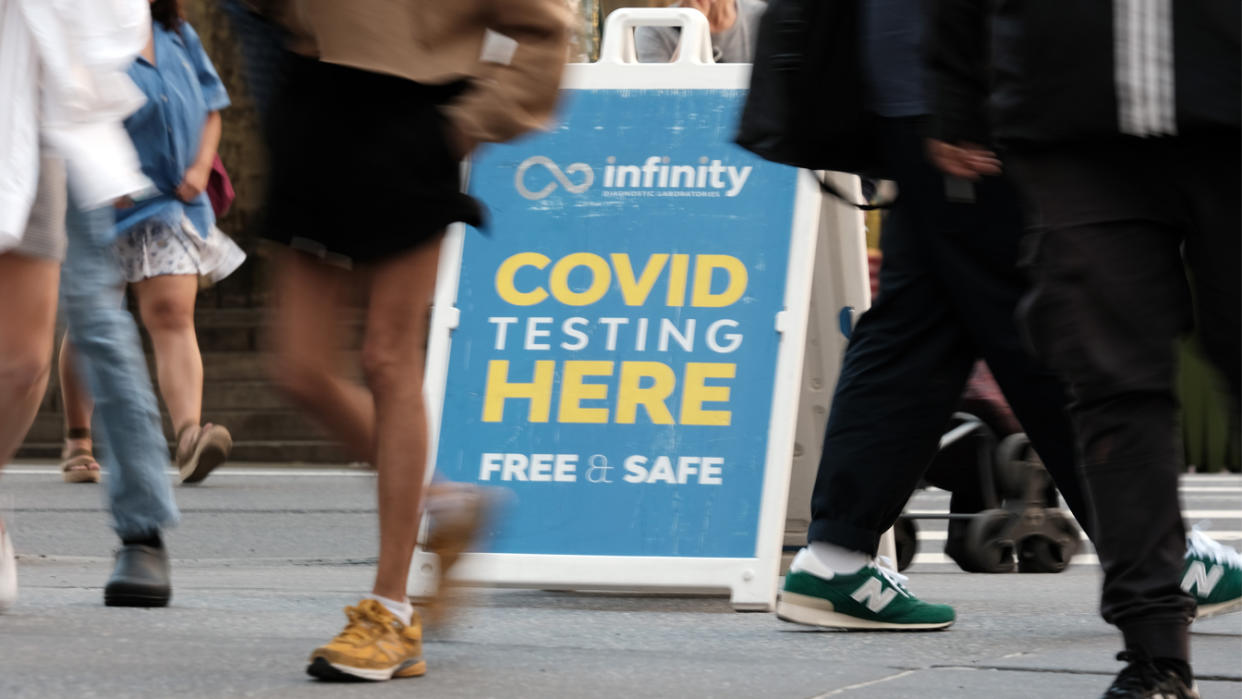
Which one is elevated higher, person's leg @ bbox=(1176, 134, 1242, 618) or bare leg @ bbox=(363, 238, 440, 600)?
person's leg @ bbox=(1176, 134, 1242, 618)

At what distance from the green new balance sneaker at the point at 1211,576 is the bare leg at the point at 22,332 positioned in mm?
2476

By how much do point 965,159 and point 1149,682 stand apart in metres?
0.86

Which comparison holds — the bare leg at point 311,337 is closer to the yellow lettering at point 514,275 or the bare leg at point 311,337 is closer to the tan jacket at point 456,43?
the tan jacket at point 456,43

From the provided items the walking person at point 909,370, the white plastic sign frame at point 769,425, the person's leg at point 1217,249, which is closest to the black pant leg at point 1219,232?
the person's leg at point 1217,249

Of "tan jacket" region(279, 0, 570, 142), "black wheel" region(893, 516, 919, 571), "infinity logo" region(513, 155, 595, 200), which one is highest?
"tan jacket" region(279, 0, 570, 142)

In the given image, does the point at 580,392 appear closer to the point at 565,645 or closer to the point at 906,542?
the point at 565,645

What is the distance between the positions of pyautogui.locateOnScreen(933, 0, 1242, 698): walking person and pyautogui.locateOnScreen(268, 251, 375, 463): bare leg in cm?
125

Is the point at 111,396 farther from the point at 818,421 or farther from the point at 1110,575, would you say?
the point at 1110,575

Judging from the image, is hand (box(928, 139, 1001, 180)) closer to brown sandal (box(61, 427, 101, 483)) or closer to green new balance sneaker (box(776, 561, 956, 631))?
green new balance sneaker (box(776, 561, 956, 631))

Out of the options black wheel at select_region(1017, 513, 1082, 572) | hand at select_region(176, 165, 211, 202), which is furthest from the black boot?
hand at select_region(176, 165, 211, 202)

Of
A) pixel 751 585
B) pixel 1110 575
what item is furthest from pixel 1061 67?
pixel 751 585

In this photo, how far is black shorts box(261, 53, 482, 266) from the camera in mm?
3428

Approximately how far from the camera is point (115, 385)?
173 inches

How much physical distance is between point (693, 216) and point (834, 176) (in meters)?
0.40
